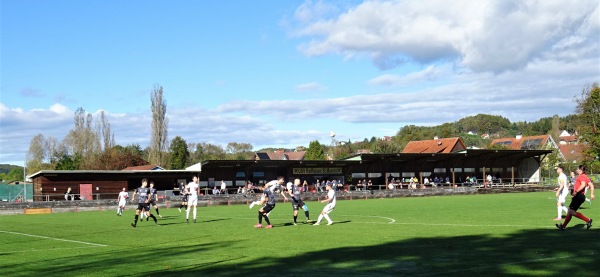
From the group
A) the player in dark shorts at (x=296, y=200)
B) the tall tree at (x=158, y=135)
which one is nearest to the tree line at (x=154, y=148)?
the tall tree at (x=158, y=135)

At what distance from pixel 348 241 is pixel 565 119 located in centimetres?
17601

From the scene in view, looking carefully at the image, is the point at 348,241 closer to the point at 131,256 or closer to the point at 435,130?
the point at 131,256

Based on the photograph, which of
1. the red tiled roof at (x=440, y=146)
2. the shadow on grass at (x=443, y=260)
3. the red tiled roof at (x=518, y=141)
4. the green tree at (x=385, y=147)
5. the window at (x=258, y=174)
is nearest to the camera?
the shadow on grass at (x=443, y=260)

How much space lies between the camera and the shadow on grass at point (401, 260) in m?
11.6

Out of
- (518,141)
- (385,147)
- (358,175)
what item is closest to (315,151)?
(385,147)

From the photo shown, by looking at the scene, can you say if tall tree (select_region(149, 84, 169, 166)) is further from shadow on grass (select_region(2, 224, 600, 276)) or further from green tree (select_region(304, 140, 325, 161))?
shadow on grass (select_region(2, 224, 600, 276))

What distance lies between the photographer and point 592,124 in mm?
86500

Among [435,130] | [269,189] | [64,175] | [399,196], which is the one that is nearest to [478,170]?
[399,196]

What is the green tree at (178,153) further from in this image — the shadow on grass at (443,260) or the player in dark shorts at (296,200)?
the shadow on grass at (443,260)

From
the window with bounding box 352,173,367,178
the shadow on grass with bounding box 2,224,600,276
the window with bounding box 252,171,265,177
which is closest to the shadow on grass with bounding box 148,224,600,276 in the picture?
the shadow on grass with bounding box 2,224,600,276

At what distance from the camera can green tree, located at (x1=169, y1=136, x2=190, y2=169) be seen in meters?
101

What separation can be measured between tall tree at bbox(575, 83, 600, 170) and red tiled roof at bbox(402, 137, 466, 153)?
16369 mm

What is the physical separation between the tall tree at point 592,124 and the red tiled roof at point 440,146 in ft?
53.7

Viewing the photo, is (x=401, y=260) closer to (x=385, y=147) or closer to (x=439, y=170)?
(x=439, y=170)
